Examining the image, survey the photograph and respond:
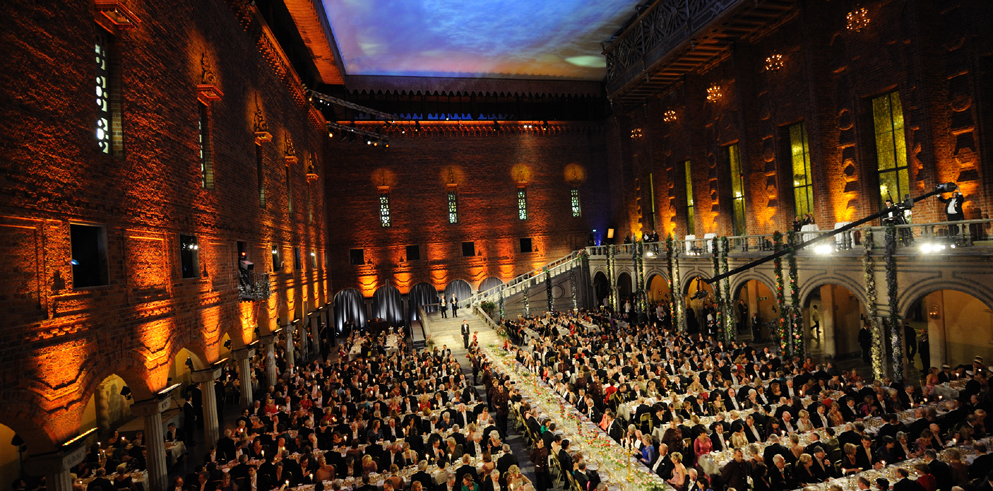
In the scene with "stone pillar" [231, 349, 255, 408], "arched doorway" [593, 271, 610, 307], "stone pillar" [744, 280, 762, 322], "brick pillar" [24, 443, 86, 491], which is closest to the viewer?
"brick pillar" [24, 443, 86, 491]

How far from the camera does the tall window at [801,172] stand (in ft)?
73.6

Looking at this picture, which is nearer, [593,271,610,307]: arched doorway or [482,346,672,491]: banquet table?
[482,346,672,491]: banquet table

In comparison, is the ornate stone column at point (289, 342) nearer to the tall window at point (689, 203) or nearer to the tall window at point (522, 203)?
the tall window at point (522, 203)

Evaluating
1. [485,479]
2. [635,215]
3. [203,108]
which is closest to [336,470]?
[485,479]

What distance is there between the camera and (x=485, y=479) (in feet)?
31.8

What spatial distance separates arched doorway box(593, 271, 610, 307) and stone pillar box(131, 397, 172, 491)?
27.4 meters

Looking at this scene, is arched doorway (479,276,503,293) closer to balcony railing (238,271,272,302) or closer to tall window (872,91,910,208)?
balcony railing (238,271,272,302)

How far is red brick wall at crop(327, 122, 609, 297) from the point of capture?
35.6 meters

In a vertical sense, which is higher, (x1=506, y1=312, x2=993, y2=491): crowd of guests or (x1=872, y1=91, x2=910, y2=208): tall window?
(x1=872, y1=91, x2=910, y2=208): tall window

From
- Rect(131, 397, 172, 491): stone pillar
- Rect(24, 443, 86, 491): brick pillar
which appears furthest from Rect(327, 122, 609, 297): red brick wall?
Rect(24, 443, 86, 491): brick pillar

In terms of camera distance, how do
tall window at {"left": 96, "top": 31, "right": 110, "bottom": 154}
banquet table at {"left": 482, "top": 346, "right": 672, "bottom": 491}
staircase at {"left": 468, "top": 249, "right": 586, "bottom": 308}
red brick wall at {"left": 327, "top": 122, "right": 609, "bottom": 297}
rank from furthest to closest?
red brick wall at {"left": 327, "top": 122, "right": 609, "bottom": 297} < staircase at {"left": 468, "top": 249, "right": 586, "bottom": 308} < tall window at {"left": 96, "top": 31, "right": 110, "bottom": 154} < banquet table at {"left": 482, "top": 346, "right": 672, "bottom": 491}

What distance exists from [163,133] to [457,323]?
2032cm

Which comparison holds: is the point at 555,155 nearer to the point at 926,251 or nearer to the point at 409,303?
the point at 409,303

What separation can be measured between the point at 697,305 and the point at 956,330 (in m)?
12.6
